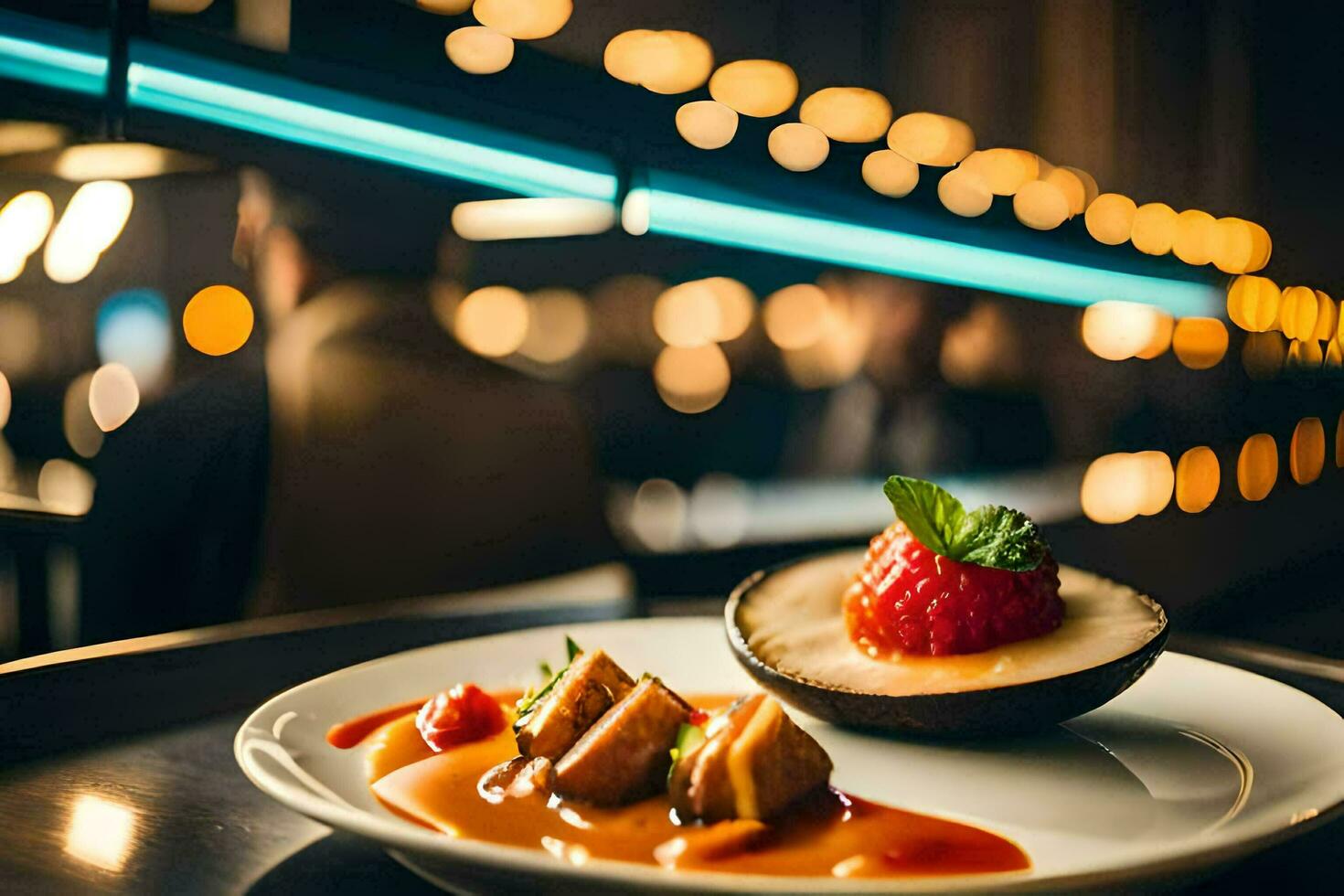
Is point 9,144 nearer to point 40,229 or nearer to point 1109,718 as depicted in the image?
point 40,229

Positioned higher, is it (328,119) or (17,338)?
(328,119)

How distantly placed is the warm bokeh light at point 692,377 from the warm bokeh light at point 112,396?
2.67 metres

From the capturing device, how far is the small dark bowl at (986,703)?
800 millimetres

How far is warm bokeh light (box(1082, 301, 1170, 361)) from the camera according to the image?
5.72 m

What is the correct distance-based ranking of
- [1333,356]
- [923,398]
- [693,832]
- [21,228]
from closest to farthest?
[693,832]
[21,228]
[923,398]
[1333,356]

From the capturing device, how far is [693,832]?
67 centimetres

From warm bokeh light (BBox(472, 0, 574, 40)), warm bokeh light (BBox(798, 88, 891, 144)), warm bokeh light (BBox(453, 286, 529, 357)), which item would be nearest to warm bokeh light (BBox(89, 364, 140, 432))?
warm bokeh light (BBox(472, 0, 574, 40))

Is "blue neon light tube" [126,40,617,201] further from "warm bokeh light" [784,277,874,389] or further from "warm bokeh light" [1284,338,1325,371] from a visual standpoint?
"warm bokeh light" [1284,338,1325,371]

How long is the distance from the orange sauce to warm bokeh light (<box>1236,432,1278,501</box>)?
224 inches

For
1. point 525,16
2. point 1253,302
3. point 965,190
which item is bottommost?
point 1253,302

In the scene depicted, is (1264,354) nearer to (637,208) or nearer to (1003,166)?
(1003,166)

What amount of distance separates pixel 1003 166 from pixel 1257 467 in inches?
84.5

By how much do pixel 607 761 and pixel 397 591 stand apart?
2.48 meters

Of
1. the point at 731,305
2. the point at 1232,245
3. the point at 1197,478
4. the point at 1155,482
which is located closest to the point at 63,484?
the point at 731,305
